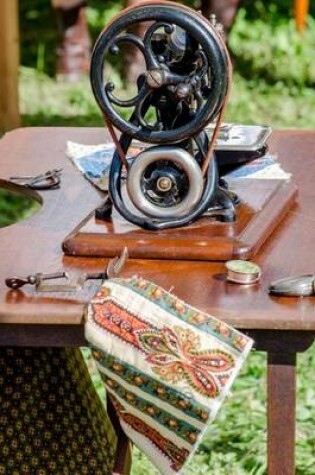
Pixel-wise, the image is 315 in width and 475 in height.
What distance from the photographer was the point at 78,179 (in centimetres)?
298

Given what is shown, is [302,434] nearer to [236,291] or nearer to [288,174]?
[288,174]

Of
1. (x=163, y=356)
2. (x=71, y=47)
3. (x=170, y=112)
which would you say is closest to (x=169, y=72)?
(x=170, y=112)

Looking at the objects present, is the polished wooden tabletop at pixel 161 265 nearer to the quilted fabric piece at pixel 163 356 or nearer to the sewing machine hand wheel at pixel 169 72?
the quilted fabric piece at pixel 163 356

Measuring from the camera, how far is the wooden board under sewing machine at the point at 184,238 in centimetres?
244

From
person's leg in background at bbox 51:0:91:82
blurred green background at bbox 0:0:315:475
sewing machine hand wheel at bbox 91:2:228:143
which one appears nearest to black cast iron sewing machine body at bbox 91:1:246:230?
sewing machine hand wheel at bbox 91:2:228:143

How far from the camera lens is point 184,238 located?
2.47 meters

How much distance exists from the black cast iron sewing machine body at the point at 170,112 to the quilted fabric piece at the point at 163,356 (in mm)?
289

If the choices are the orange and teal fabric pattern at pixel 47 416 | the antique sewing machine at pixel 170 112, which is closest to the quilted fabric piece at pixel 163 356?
the antique sewing machine at pixel 170 112

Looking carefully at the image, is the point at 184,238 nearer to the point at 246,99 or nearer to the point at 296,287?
the point at 296,287

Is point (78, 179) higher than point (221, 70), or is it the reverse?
point (221, 70)

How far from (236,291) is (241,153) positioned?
0.44 m

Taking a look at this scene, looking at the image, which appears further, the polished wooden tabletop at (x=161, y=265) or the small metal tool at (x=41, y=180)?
the small metal tool at (x=41, y=180)

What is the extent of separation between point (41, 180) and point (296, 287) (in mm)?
865

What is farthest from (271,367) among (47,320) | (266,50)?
(266,50)
